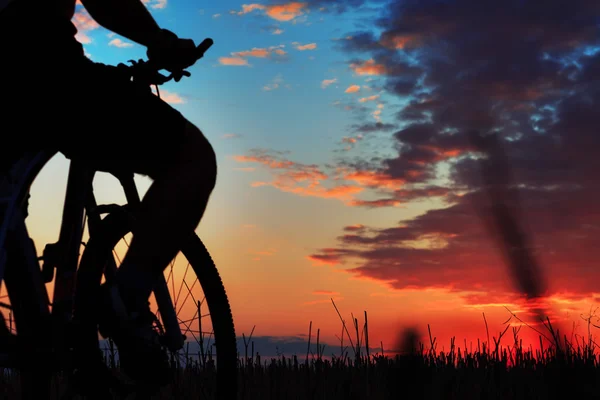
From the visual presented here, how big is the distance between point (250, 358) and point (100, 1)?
12.4 feet

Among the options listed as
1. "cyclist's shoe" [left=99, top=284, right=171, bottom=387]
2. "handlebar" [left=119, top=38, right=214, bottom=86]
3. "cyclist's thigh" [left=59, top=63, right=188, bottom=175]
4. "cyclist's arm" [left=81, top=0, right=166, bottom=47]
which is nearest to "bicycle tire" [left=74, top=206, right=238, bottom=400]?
"cyclist's shoe" [left=99, top=284, right=171, bottom=387]

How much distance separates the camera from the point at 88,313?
3211mm

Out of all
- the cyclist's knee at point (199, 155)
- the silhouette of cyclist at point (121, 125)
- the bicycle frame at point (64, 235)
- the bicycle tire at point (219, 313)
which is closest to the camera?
the silhouette of cyclist at point (121, 125)

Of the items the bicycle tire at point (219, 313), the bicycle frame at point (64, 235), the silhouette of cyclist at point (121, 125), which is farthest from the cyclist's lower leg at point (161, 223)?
the bicycle tire at point (219, 313)

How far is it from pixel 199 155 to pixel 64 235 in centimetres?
85

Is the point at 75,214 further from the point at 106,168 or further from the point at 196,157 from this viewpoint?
the point at 196,157

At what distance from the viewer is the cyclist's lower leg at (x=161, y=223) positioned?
2.98m

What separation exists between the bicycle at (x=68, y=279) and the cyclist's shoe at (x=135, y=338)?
140 millimetres

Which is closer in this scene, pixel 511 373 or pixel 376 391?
pixel 376 391

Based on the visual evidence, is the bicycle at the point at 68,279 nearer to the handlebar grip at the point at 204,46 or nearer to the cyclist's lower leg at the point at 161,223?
the handlebar grip at the point at 204,46

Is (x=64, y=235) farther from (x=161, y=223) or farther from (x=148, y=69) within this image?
(x=148, y=69)

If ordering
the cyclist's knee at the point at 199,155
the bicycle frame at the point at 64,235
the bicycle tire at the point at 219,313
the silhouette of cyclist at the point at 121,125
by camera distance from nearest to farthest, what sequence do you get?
1. the silhouette of cyclist at the point at 121,125
2. the bicycle frame at the point at 64,235
3. the cyclist's knee at the point at 199,155
4. the bicycle tire at the point at 219,313

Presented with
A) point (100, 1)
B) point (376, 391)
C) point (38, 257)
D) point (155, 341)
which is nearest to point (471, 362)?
point (376, 391)

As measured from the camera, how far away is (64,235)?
3.42 meters
